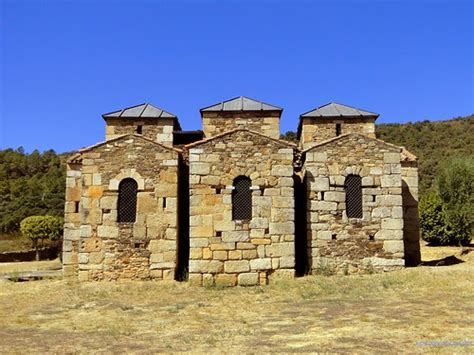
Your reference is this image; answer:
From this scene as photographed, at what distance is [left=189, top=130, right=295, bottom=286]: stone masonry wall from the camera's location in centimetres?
1293

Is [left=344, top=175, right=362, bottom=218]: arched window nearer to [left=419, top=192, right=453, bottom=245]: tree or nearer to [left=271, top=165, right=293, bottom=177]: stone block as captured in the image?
[left=271, top=165, right=293, bottom=177]: stone block

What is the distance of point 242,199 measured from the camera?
527 inches

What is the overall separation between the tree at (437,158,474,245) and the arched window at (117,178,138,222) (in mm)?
15613

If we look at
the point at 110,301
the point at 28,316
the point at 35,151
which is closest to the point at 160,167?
the point at 110,301

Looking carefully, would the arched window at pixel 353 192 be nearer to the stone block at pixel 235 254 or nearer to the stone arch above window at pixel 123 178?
the stone block at pixel 235 254

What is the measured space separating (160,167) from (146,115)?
4813mm

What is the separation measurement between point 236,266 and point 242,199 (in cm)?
187

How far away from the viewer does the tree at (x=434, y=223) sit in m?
22.8

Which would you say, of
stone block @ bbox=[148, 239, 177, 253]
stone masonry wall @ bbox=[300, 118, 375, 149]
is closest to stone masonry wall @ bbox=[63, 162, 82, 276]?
stone block @ bbox=[148, 239, 177, 253]

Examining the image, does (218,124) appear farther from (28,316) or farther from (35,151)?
(35,151)

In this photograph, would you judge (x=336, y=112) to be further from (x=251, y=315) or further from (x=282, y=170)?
(x=251, y=315)

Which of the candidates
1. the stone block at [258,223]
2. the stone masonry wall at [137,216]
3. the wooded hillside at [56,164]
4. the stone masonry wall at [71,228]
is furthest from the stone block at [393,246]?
Result: the wooded hillside at [56,164]

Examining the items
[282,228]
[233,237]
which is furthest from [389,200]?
[233,237]

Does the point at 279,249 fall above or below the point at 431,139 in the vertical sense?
below
